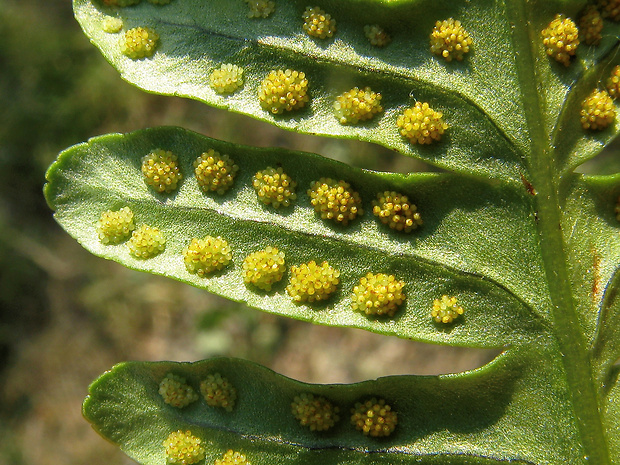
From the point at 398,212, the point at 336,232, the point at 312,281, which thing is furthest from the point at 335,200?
the point at 312,281

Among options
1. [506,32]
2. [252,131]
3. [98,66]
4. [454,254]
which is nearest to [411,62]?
[506,32]

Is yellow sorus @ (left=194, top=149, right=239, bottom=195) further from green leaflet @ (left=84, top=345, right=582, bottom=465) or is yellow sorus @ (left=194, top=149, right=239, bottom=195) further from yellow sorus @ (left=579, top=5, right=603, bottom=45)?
yellow sorus @ (left=579, top=5, right=603, bottom=45)

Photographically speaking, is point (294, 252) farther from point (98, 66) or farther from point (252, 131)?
point (98, 66)

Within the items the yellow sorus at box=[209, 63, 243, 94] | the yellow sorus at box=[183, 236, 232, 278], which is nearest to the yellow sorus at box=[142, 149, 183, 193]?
the yellow sorus at box=[183, 236, 232, 278]

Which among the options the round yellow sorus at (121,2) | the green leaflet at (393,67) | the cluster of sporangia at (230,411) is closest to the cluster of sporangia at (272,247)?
the green leaflet at (393,67)

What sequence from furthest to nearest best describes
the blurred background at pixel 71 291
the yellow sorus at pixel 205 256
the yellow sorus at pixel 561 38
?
1. the blurred background at pixel 71 291
2. the yellow sorus at pixel 205 256
3. the yellow sorus at pixel 561 38

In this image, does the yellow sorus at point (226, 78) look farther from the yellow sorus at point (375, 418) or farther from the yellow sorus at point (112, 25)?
the yellow sorus at point (375, 418)
